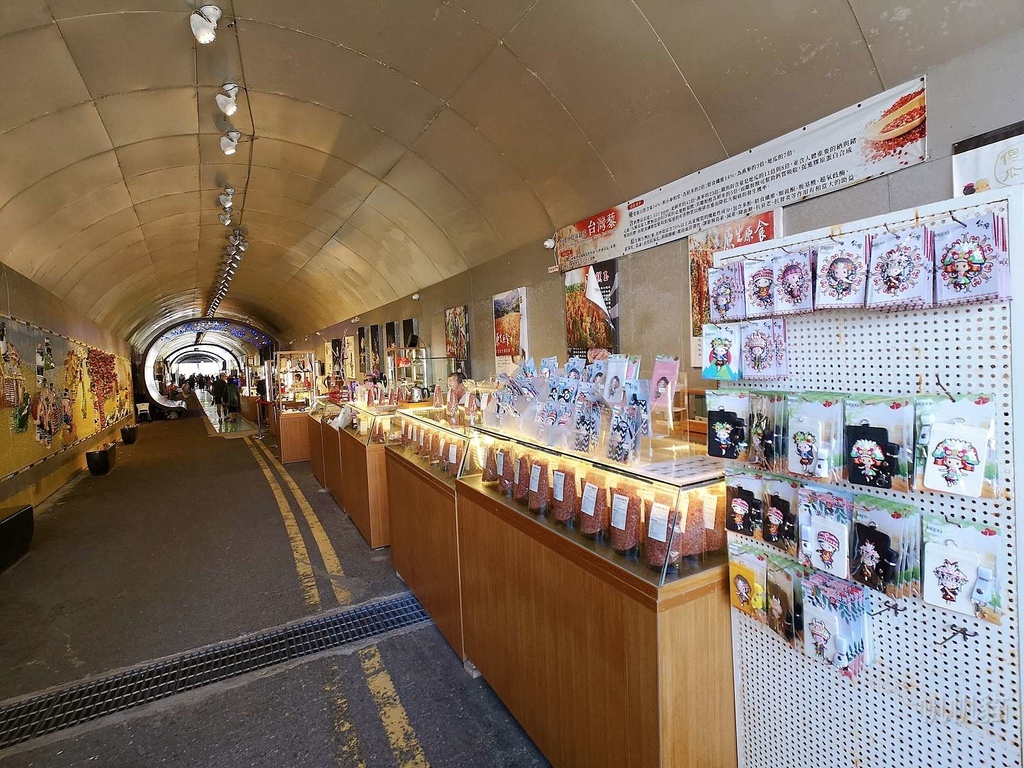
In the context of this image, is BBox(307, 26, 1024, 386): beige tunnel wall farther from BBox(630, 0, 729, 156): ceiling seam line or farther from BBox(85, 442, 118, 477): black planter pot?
BBox(85, 442, 118, 477): black planter pot

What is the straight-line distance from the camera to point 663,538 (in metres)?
1.71

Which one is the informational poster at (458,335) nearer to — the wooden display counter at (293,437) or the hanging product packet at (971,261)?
the wooden display counter at (293,437)

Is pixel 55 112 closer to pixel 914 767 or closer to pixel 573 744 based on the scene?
pixel 573 744

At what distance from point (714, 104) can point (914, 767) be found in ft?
11.1

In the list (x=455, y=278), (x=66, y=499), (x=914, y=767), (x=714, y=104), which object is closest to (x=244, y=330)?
(x=66, y=499)

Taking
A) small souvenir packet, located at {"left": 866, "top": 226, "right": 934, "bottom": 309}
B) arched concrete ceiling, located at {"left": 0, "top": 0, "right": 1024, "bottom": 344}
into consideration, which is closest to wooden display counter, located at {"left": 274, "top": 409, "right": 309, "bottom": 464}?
arched concrete ceiling, located at {"left": 0, "top": 0, "right": 1024, "bottom": 344}

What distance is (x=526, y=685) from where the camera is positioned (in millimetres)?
2291

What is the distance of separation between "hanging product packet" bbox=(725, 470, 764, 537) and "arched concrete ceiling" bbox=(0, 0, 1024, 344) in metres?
2.23

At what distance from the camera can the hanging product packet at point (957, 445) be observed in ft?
3.67

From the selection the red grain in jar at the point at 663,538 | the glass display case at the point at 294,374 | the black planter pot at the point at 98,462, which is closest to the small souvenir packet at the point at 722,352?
the red grain in jar at the point at 663,538

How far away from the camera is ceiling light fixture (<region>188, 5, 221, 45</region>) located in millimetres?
3381

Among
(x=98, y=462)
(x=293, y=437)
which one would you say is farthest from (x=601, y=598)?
(x=98, y=462)

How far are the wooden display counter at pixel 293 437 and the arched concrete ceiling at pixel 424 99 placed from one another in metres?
3.74

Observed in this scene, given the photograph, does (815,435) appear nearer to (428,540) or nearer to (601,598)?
(601,598)
